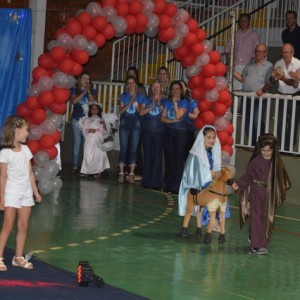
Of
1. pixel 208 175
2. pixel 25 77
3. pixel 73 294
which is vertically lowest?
pixel 73 294

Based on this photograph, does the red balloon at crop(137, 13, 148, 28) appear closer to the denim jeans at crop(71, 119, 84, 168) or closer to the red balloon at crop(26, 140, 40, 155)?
the red balloon at crop(26, 140, 40, 155)

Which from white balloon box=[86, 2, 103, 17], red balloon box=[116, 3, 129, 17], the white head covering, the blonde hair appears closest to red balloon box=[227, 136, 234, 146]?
red balloon box=[116, 3, 129, 17]

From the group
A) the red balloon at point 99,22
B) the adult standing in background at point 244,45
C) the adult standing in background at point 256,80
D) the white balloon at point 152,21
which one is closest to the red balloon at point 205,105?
the adult standing in background at point 256,80

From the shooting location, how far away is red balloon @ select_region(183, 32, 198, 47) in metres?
15.7

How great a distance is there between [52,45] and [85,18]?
0.65m

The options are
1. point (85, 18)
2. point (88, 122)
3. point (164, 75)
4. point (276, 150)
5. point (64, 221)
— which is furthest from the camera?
point (88, 122)

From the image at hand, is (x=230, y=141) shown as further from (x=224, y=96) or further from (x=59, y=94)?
(x=59, y=94)

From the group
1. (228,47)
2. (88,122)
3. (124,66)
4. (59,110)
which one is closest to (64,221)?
(59,110)

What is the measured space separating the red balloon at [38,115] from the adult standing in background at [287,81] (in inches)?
146

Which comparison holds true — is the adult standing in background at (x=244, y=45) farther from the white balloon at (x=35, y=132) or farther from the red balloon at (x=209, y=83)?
the white balloon at (x=35, y=132)

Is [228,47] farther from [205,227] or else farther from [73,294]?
[73,294]

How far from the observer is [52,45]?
15336mm

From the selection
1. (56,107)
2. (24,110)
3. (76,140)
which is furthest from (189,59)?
(76,140)

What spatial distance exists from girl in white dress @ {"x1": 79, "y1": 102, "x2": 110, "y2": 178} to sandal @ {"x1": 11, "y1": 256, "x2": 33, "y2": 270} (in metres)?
7.82
